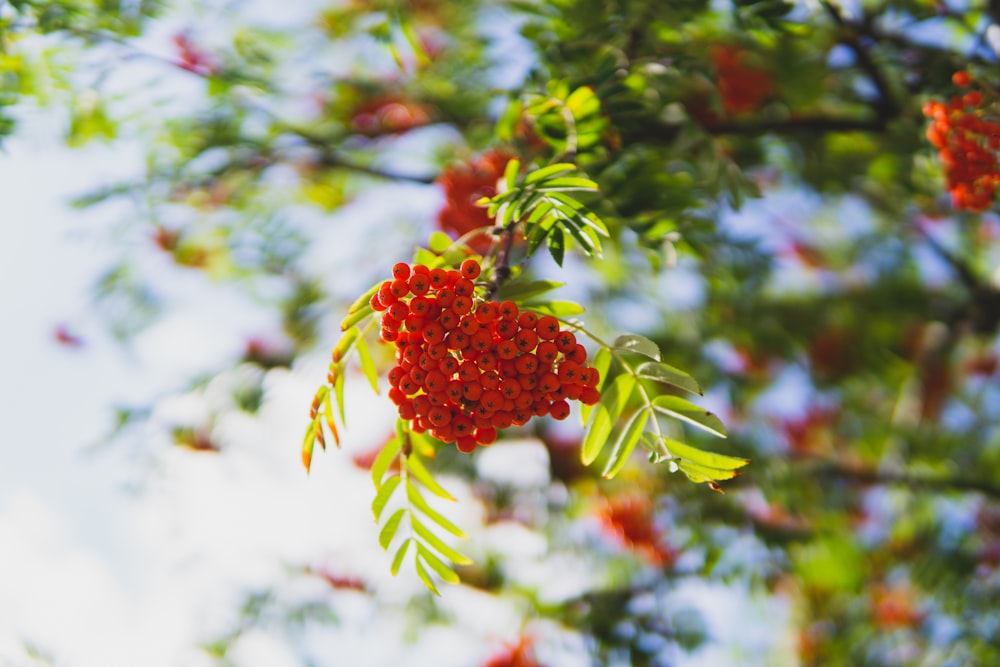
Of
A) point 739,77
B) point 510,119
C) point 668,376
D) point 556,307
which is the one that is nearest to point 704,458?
point 668,376

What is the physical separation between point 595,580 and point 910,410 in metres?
1.66

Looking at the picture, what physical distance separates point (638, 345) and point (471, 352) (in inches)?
11.0

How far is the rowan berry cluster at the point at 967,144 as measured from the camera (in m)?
1.67

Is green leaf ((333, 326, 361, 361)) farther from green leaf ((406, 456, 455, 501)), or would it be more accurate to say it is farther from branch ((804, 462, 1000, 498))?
branch ((804, 462, 1000, 498))

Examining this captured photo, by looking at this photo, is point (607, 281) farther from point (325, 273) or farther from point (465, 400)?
point (465, 400)

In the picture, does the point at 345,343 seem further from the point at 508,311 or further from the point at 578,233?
the point at 578,233

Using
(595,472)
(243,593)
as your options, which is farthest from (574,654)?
(243,593)

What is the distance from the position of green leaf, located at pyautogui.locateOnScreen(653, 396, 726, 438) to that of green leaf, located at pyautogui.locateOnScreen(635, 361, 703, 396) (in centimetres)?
4

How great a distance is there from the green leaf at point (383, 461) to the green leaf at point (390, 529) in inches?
3.3

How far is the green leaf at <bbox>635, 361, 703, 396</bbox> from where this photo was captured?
123 centimetres

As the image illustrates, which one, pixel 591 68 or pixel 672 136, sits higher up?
pixel 591 68

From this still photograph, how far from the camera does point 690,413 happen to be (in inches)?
52.7

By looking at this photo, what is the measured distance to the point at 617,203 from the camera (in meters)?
1.75

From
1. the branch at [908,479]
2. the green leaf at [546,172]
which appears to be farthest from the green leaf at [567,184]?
the branch at [908,479]
